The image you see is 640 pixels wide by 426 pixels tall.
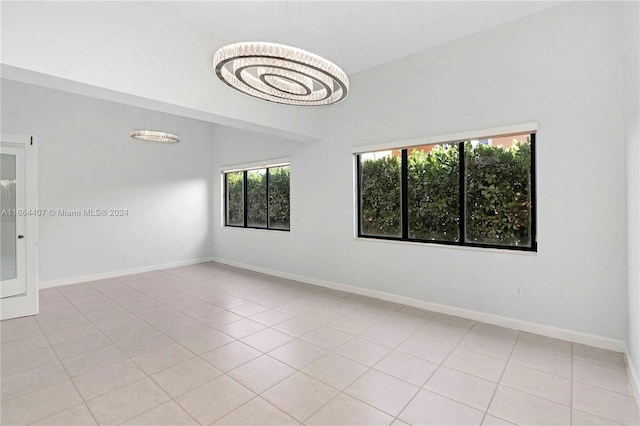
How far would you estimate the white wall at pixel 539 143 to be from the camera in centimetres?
295

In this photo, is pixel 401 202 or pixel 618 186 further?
pixel 401 202

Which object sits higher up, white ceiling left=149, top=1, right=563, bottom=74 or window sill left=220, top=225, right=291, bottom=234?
white ceiling left=149, top=1, right=563, bottom=74

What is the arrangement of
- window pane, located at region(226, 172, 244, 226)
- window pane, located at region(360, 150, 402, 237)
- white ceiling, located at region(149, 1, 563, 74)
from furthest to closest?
window pane, located at region(226, 172, 244, 226), window pane, located at region(360, 150, 402, 237), white ceiling, located at region(149, 1, 563, 74)

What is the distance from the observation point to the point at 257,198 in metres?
6.77

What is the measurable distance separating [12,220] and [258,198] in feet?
12.7

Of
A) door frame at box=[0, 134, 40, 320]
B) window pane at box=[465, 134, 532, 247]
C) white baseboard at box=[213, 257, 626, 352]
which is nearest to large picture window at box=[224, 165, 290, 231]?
white baseboard at box=[213, 257, 626, 352]

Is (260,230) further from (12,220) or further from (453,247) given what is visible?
(453,247)

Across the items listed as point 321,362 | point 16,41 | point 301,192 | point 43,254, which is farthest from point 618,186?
point 43,254

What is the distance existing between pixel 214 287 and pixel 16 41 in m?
3.93

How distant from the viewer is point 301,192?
564 centimetres

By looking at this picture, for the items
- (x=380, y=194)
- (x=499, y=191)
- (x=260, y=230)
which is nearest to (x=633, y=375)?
(x=499, y=191)

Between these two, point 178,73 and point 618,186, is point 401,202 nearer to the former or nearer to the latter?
point 618,186

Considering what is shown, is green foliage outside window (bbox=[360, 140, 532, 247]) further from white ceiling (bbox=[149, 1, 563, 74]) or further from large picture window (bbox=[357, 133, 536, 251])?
white ceiling (bbox=[149, 1, 563, 74])

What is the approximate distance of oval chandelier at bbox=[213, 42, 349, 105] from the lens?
6.88 feet
